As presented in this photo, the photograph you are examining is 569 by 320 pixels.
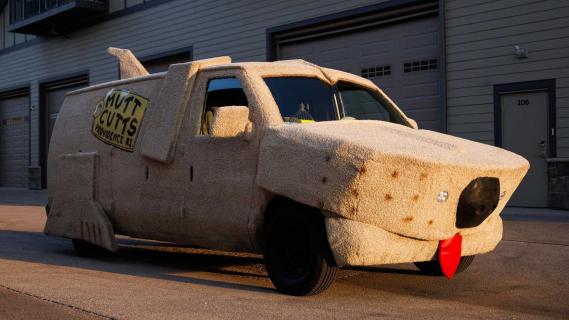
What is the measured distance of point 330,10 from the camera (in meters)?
16.2

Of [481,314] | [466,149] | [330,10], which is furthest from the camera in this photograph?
[330,10]

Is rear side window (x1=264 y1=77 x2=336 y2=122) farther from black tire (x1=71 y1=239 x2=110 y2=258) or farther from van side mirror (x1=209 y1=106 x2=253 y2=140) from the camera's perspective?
black tire (x1=71 y1=239 x2=110 y2=258)

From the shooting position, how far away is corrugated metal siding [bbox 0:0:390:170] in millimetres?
17844

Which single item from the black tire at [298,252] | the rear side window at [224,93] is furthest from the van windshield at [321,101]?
the black tire at [298,252]

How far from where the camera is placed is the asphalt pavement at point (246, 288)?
4855 millimetres

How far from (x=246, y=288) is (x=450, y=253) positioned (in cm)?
174

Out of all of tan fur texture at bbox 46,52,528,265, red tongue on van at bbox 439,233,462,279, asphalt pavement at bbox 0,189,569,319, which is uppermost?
tan fur texture at bbox 46,52,528,265

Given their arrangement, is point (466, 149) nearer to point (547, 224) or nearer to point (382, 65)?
point (547, 224)

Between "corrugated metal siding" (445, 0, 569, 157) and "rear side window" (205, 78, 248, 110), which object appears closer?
"rear side window" (205, 78, 248, 110)

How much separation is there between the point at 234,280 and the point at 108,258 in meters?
2.39

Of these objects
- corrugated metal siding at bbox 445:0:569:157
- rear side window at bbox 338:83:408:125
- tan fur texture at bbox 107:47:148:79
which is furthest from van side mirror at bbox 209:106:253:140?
corrugated metal siding at bbox 445:0:569:157

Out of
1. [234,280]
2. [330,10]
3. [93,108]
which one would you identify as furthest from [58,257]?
[330,10]

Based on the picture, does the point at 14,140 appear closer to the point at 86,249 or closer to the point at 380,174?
the point at 86,249

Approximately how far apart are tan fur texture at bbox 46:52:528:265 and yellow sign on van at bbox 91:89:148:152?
4.1 inches
